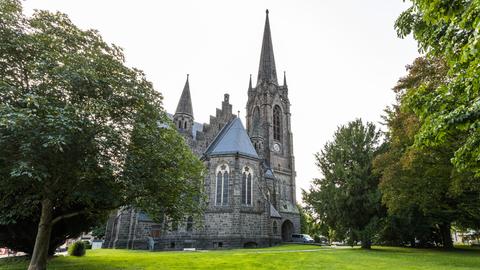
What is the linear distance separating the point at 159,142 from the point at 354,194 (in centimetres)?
1790

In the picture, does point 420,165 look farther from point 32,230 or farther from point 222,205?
point 32,230

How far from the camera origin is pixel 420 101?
286 inches

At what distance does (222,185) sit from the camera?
30719 mm

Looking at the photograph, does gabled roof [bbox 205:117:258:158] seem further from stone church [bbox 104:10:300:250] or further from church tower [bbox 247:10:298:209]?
church tower [bbox 247:10:298:209]

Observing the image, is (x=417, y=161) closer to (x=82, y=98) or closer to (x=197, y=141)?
(x=82, y=98)

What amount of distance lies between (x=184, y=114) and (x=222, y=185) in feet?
38.9

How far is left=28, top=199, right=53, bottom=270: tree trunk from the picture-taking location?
1105 centimetres

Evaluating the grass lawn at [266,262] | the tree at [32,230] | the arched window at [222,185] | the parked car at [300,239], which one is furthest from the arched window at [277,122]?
the tree at [32,230]

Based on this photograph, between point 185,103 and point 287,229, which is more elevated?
point 185,103

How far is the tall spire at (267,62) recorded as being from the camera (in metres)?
55.5

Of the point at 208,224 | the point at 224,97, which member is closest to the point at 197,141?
the point at 224,97

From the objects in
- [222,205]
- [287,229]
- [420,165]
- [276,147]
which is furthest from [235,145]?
[287,229]

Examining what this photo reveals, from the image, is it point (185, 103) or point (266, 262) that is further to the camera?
point (185, 103)

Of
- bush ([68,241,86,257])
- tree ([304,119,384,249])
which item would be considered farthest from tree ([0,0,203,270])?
tree ([304,119,384,249])
